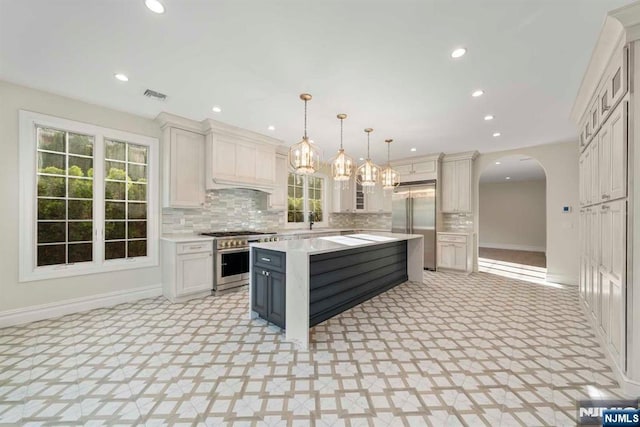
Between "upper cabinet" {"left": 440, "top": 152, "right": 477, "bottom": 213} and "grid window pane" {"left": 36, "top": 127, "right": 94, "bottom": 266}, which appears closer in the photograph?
"grid window pane" {"left": 36, "top": 127, "right": 94, "bottom": 266}

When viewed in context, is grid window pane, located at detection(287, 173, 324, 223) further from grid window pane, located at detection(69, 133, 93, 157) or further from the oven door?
grid window pane, located at detection(69, 133, 93, 157)

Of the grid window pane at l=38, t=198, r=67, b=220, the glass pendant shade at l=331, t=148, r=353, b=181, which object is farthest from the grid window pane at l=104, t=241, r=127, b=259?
the glass pendant shade at l=331, t=148, r=353, b=181

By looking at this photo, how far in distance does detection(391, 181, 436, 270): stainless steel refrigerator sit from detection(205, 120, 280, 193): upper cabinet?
3216 millimetres

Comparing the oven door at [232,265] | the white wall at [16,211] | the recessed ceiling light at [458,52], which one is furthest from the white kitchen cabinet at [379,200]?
the white wall at [16,211]

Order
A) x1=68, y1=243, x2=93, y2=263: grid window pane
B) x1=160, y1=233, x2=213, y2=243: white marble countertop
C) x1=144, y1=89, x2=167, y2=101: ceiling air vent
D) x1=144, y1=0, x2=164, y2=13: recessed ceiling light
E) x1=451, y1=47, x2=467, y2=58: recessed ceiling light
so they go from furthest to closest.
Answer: x1=160, y1=233, x2=213, y2=243: white marble countertop
x1=68, y1=243, x2=93, y2=263: grid window pane
x1=144, y1=89, x2=167, y2=101: ceiling air vent
x1=451, y1=47, x2=467, y2=58: recessed ceiling light
x1=144, y1=0, x2=164, y2=13: recessed ceiling light

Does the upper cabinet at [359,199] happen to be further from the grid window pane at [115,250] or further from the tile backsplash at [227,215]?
the grid window pane at [115,250]

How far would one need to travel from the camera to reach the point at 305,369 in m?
2.09

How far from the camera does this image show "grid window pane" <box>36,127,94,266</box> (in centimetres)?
309

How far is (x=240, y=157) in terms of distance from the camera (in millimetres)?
4457

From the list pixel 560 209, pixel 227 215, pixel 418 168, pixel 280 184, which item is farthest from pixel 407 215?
pixel 227 215

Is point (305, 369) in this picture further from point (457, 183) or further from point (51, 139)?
point (457, 183)

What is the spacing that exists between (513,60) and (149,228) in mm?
4942

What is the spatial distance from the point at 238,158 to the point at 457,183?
15.8 feet

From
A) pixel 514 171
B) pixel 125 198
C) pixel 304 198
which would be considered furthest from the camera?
pixel 514 171
